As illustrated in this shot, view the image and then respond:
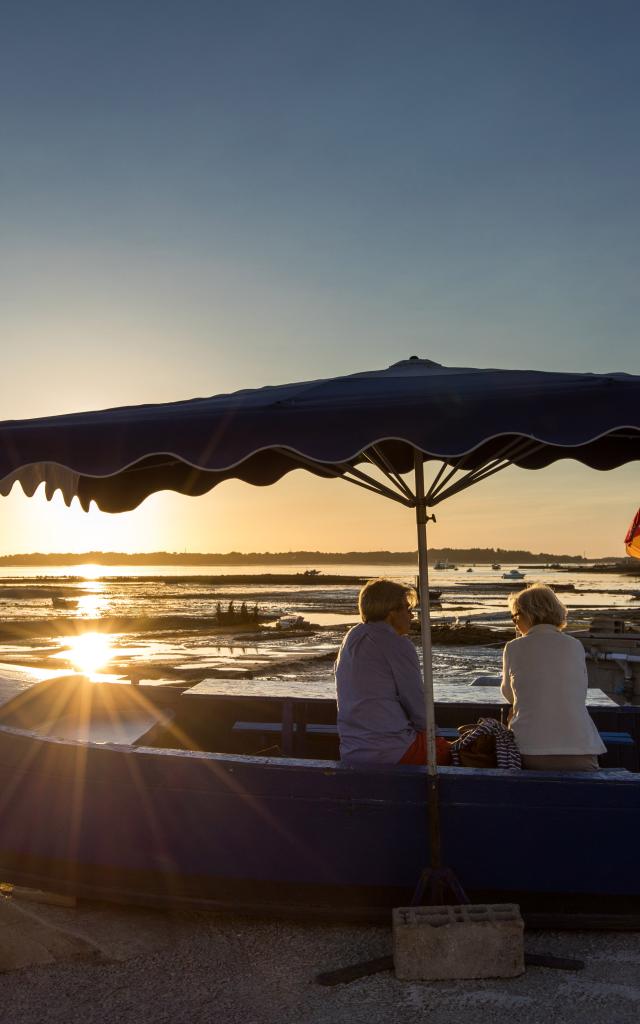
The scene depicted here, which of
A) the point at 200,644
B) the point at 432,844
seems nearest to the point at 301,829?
the point at 432,844

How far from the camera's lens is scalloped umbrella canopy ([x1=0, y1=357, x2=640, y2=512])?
145 inches

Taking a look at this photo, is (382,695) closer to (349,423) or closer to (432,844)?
(432,844)

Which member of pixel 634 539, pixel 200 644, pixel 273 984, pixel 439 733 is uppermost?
pixel 634 539

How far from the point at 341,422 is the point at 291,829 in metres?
2.19

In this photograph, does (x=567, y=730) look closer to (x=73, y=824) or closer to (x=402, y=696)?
(x=402, y=696)

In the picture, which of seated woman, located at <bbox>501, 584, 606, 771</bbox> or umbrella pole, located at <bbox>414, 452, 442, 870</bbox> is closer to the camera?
umbrella pole, located at <bbox>414, 452, 442, 870</bbox>

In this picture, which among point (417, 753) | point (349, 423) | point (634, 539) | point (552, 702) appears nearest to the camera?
point (349, 423)

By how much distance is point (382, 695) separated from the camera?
4566 mm

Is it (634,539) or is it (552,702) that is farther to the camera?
(634,539)

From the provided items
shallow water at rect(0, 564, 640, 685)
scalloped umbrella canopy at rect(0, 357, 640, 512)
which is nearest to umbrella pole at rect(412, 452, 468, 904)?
scalloped umbrella canopy at rect(0, 357, 640, 512)

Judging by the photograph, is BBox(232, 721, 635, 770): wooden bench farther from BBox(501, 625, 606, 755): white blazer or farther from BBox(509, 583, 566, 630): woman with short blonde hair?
BBox(509, 583, 566, 630): woman with short blonde hair

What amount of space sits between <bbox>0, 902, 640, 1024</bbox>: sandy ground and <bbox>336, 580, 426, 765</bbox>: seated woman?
36.9 inches

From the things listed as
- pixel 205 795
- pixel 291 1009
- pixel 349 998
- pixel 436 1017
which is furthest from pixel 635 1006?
pixel 205 795

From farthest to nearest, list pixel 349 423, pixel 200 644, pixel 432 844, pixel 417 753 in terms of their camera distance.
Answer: pixel 200 644
pixel 417 753
pixel 432 844
pixel 349 423
